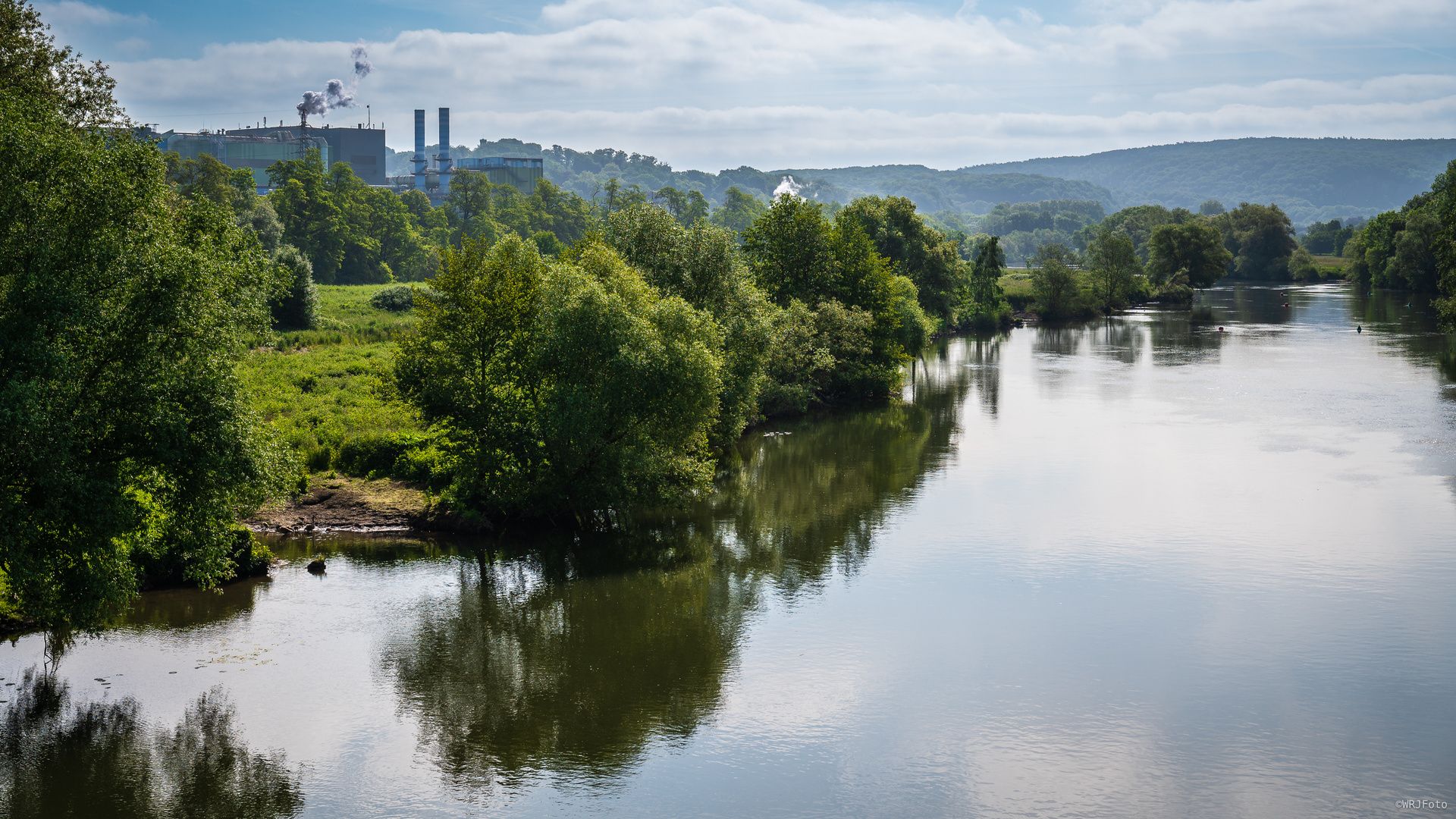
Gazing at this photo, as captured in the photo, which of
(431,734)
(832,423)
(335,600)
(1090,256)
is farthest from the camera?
(1090,256)

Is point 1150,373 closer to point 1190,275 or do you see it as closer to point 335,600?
point 335,600

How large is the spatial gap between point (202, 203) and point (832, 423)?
36145mm

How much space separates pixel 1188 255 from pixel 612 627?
124 m

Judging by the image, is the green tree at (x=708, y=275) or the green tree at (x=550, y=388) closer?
the green tree at (x=550, y=388)

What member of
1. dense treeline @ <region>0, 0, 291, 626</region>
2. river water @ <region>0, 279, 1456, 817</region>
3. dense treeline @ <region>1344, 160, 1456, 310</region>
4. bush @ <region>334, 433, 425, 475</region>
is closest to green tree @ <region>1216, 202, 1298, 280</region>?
dense treeline @ <region>1344, 160, 1456, 310</region>

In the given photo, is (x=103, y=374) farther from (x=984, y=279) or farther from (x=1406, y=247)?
(x=1406, y=247)

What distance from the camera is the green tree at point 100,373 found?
1861 centimetres

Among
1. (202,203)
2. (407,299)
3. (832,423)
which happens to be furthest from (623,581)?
(407,299)

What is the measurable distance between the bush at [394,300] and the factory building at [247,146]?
9962 cm

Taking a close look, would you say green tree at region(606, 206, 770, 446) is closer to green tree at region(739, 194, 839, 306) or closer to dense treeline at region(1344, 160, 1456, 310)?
green tree at region(739, 194, 839, 306)

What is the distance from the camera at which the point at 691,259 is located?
43.5 meters

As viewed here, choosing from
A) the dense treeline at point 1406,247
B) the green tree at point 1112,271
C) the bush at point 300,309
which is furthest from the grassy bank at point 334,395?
the dense treeline at point 1406,247

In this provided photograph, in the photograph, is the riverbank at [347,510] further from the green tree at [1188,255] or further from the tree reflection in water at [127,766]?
the green tree at [1188,255]

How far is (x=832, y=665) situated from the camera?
23500 mm
